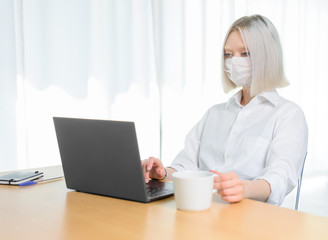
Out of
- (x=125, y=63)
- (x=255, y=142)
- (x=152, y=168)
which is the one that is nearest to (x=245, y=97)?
(x=255, y=142)

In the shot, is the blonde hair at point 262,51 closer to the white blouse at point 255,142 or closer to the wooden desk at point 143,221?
the white blouse at point 255,142

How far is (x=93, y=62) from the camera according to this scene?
3252 mm

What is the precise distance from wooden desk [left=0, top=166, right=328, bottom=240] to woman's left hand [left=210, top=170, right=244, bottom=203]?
0.02m

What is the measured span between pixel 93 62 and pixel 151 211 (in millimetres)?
2405

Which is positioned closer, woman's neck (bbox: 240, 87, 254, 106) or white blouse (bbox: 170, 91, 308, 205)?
white blouse (bbox: 170, 91, 308, 205)

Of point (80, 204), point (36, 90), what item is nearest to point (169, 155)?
point (36, 90)

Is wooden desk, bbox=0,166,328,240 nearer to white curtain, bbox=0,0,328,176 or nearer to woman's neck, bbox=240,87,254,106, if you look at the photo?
woman's neck, bbox=240,87,254,106

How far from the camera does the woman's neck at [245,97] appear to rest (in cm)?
176

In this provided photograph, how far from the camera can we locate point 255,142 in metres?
1.58

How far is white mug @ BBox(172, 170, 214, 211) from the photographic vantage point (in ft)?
3.20

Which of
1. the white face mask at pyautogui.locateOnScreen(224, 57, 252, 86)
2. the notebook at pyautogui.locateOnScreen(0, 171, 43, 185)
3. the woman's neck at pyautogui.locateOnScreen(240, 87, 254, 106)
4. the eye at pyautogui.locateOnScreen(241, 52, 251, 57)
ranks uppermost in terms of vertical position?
the eye at pyautogui.locateOnScreen(241, 52, 251, 57)

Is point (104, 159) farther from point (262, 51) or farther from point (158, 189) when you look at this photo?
point (262, 51)

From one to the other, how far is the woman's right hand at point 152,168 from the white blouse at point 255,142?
1.00 ft

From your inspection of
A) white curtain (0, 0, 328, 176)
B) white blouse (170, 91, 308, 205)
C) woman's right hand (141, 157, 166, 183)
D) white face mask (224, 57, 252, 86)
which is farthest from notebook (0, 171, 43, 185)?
white curtain (0, 0, 328, 176)
